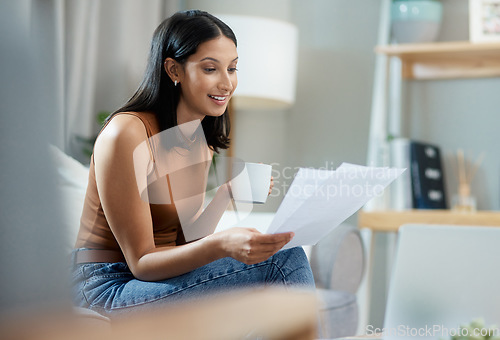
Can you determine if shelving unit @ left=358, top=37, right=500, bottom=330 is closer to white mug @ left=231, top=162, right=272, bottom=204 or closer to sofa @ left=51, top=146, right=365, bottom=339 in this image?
sofa @ left=51, top=146, right=365, bottom=339

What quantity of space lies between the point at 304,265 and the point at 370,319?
155cm

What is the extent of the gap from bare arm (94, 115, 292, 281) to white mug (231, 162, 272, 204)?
149 millimetres

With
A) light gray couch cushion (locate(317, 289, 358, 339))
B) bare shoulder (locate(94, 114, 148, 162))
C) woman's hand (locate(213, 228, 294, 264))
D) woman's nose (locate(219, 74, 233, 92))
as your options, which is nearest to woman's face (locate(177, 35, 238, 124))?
woman's nose (locate(219, 74, 233, 92))

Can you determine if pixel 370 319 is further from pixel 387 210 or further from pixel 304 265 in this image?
pixel 304 265

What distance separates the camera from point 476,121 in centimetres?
233

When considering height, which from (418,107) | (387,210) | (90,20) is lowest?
(387,210)

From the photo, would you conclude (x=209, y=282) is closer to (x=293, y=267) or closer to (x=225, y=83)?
(x=293, y=267)

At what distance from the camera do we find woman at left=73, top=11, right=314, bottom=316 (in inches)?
36.1

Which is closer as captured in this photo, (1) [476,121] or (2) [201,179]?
(2) [201,179]

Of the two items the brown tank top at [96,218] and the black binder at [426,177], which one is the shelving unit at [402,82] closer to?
the black binder at [426,177]

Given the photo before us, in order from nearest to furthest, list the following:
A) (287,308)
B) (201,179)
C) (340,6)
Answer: (287,308)
(201,179)
(340,6)

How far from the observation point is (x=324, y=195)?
82 cm

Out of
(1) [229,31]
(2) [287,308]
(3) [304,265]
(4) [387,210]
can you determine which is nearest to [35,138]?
(2) [287,308]

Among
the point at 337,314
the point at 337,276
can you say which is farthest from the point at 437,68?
the point at 337,314
